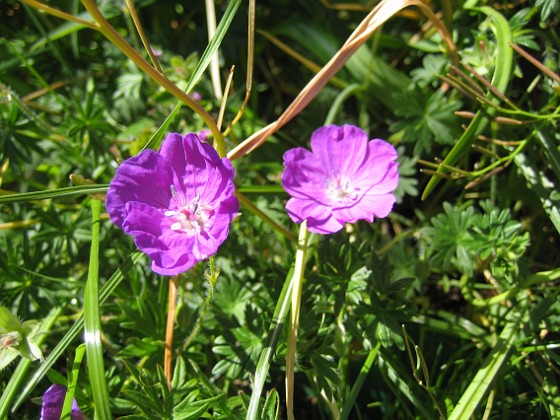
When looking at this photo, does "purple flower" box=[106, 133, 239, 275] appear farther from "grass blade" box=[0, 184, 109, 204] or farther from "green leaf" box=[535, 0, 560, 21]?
"green leaf" box=[535, 0, 560, 21]

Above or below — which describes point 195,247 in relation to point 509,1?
below

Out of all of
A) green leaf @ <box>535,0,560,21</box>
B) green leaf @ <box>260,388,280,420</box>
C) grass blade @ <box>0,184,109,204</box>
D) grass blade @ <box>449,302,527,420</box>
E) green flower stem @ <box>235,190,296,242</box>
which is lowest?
grass blade @ <box>449,302,527,420</box>

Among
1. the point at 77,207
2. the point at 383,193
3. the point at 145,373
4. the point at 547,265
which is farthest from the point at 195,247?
the point at 547,265

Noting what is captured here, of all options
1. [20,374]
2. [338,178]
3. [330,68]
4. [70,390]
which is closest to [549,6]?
[330,68]

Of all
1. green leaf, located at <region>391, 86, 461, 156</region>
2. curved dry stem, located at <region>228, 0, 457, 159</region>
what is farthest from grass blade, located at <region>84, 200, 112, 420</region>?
green leaf, located at <region>391, 86, 461, 156</region>

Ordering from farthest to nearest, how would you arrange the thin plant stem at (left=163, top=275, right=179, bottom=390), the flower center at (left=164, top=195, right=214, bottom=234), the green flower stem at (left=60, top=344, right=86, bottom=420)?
the thin plant stem at (left=163, top=275, right=179, bottom=390)
the flower center at (left=164, top=195, right=214, bottom=234)
the green flower stem at (left=60, top=344, right=86, bottom=420)

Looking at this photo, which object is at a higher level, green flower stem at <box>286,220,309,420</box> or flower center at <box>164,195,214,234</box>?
flower center at <box>164,195,214,234</box>

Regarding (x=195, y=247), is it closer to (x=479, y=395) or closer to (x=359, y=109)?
(x=479, y=395)

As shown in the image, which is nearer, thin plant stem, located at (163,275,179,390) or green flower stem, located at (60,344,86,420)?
green flower stem, located at (60,344,86,420)

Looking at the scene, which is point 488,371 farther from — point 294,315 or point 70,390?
point 70,390
